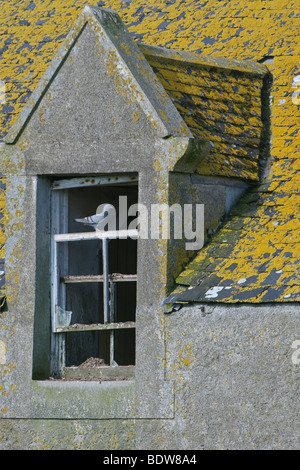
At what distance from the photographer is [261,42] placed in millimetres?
11797

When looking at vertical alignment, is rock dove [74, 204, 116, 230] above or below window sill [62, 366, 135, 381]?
above

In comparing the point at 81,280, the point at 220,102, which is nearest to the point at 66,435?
the point at 81,280

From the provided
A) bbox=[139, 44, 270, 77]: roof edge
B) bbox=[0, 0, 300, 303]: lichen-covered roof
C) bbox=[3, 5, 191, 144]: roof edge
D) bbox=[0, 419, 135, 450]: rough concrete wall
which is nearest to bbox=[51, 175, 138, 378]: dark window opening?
bbox=[0, 419, 135, 450]: rough concrete wall

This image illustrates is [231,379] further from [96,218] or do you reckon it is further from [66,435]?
[96,218]

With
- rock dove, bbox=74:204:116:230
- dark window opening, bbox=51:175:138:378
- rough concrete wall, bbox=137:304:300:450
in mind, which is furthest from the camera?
rock dove, bbox=74:204:116:230

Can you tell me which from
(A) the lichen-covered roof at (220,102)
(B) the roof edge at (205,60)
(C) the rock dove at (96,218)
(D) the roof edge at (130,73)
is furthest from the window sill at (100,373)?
(B) the roof edge at (205,60)

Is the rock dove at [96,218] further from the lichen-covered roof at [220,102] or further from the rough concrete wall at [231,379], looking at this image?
the rough concrete wall at [231,379]

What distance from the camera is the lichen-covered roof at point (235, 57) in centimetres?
972

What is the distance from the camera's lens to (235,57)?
38.9ft

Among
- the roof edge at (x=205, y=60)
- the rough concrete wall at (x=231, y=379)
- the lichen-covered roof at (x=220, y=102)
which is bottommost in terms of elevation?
the rough concrete wall at (x=231, y=379)

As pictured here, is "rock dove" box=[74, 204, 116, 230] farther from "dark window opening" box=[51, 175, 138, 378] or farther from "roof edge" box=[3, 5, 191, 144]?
"roof edge" box=[3, 5, 191, 144]

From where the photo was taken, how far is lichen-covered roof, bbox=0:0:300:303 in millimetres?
9719

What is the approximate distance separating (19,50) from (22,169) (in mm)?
2240

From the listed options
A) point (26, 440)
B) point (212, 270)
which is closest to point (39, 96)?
point (212, 270)
